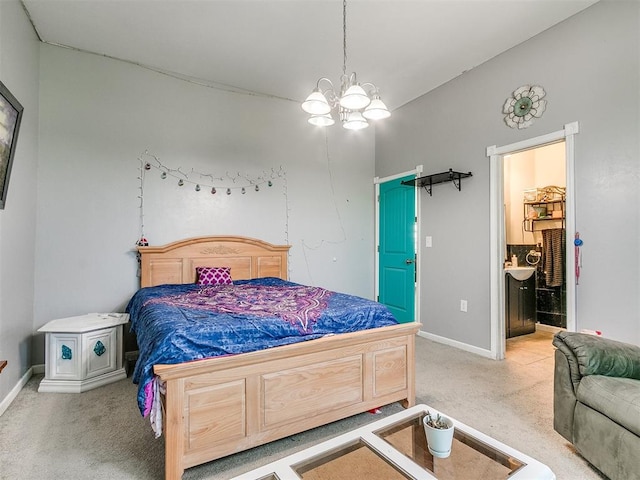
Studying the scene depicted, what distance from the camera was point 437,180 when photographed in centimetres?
386

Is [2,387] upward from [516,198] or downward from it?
downward

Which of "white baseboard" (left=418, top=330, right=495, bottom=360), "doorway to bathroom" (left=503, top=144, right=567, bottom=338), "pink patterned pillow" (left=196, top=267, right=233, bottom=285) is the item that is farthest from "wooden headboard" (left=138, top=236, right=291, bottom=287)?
"doorway to bathroom" (left=503, top=144, right=567, bottom=338)

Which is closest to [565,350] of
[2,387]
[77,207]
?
[2,387]

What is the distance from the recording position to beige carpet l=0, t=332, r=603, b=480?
5.49 ft

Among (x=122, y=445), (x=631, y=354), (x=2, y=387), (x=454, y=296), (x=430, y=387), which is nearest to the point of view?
(x=631, y=354)

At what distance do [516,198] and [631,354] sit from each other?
3.53 metres

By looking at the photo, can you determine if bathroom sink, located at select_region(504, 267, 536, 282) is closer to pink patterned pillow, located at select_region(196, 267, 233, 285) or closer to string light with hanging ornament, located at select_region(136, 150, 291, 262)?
string light with hanging ornament, located at select_region(136, 150, 291, 262)

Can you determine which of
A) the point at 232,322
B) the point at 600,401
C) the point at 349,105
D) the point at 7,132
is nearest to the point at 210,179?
the point at 7,132

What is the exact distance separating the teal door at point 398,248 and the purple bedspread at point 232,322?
6.06ft

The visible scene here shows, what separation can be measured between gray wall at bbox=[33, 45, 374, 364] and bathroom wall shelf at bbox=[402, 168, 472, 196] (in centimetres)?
95

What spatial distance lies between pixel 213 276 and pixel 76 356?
1.28 m

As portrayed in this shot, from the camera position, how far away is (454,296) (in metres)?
3.70

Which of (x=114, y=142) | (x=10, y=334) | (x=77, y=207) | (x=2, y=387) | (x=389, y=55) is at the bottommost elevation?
(x=2, y=387)

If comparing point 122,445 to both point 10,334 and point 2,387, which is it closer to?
point 2,387
